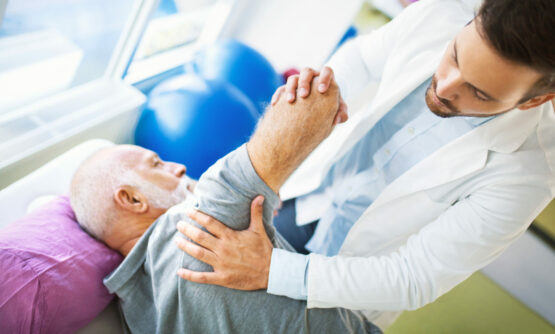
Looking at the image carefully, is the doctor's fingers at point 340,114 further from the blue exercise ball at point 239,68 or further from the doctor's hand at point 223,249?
the blue exercise ball at point 239,68

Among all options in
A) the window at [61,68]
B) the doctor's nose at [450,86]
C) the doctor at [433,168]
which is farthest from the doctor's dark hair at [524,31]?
the window at [61,68]

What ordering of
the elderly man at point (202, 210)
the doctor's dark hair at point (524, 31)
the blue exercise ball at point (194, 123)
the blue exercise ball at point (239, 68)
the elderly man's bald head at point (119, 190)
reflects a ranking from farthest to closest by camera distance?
the blue exercise ball at point (239, 68) → the blue exercise ball at point (194, 123) → the elderly man's bald head at point (119, 190) → the elderly man at point (202, 210) → the doctor's dark hair at point (524, 31)

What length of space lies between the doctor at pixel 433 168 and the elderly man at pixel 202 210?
48 millimetres

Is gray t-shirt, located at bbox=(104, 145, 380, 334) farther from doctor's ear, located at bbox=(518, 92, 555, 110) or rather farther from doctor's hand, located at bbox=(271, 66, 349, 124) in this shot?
doctor's ear, located at bbox=(518, 92, 555, 110)

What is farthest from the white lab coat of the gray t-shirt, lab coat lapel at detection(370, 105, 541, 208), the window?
the window

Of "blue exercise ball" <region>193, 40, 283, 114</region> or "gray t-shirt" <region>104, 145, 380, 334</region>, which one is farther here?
"blue exercise ball" <region>193, 40, 283, 114</region>

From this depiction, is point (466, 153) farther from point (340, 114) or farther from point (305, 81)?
point (305, 81)

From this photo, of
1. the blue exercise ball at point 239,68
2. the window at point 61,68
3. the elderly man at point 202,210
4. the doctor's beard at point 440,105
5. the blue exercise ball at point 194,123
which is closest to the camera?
the elderly man at point 202,210

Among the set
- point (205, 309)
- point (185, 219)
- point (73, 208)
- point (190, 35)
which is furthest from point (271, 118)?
point (190, 35)

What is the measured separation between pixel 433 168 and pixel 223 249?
679mm

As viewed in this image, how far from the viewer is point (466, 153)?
93 cm

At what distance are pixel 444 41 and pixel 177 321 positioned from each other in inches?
48.4

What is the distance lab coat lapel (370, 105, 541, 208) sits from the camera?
867 mm

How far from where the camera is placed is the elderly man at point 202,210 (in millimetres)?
731
